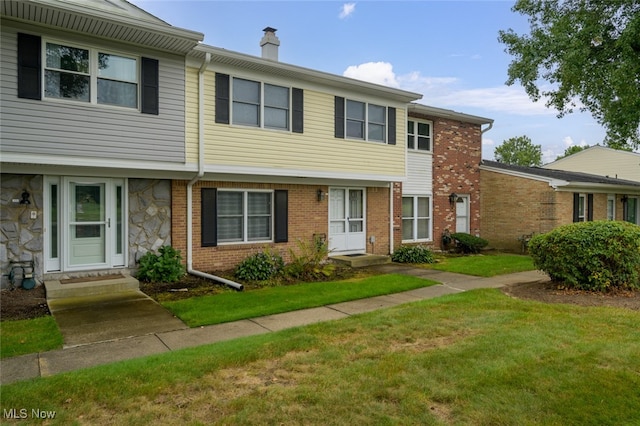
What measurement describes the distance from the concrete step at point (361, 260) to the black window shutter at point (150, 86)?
6349mm

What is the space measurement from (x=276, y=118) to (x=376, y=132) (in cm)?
350

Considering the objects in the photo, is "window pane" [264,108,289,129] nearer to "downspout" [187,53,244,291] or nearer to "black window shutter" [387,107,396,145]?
"downspout" [187,53,244,291]

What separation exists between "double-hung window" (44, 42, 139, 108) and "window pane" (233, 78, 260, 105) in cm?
232

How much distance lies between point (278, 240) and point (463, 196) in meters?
8.56

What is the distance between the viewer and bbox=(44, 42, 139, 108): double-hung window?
8094mm

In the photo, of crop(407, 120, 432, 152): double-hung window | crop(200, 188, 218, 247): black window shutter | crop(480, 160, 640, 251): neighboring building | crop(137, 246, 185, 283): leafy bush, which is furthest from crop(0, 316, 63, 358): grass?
crop(480, 160, 640, 251): neighboring building

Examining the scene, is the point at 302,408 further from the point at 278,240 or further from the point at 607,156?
the point at 607,156

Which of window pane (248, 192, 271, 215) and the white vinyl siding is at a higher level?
the white vinyl siding

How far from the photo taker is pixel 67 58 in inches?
324

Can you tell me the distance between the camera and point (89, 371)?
435 cm

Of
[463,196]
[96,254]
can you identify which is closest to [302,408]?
[96,254]

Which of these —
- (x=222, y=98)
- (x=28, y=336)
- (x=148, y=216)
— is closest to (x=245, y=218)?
(x=148, y=216)

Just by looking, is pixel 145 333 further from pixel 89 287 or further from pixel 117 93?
pixel 117 93

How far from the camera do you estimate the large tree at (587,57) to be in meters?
12.9
